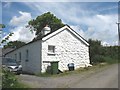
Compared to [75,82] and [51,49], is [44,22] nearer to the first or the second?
[51,49]

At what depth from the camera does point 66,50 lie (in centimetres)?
2947

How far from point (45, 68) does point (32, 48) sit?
3.44m

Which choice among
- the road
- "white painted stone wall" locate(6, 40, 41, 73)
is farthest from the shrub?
the road

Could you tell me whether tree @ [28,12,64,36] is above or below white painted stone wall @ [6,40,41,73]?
above

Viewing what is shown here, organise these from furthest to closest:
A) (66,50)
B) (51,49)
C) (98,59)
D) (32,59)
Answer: (98,59) < (66,50) < (32,59) < (51,49)

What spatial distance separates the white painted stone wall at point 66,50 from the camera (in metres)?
27.7

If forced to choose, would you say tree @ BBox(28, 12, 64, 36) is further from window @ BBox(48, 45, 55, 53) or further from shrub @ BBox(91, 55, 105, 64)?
window @ BBox(48, 45, 55, 53)

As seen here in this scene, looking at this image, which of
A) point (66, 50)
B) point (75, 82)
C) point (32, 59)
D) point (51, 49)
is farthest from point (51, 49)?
point (75, 82)

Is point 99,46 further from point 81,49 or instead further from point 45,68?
point 45,68

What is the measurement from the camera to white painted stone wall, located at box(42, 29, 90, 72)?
27.7 metres

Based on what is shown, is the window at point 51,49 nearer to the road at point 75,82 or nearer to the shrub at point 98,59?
the shrub at point 98,59

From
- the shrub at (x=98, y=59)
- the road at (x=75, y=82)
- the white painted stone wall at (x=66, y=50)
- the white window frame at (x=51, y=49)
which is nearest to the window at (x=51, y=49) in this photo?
the white window frame at (x=51, y=49)

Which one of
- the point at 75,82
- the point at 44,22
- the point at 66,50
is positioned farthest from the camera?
the point at 44,22

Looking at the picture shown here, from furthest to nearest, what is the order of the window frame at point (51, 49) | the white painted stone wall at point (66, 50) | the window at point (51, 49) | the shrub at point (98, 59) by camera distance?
1. the shrub at point (98, 59)
2. the window at point (51, 49)
3. the window frame at point (51, 49)
4. the white painted stone wall at point (66, 50)
